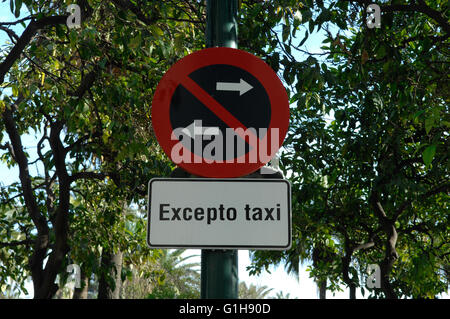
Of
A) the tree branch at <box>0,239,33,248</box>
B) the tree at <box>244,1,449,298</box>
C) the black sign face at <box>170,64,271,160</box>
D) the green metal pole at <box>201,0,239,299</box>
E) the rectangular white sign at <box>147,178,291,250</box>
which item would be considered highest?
the tree at <box>244,1,449,298</box>

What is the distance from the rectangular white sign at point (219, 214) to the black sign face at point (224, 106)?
0.52ft

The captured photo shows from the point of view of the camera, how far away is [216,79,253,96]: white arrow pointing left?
8.33ft

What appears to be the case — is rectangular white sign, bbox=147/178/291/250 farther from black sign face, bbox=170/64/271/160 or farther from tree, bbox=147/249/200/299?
tree, bbox=147/249/200/299

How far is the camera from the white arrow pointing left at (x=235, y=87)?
254 cm

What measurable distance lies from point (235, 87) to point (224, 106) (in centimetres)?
11

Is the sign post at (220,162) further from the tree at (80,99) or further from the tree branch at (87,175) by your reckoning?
the tree branch at (87,175)

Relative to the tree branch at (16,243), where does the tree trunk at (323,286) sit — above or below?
above

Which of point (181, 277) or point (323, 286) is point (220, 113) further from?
point (181, 277)

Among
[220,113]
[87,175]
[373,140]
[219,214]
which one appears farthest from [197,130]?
[87,175]

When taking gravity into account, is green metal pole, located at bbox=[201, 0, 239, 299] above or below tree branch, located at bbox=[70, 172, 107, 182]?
below

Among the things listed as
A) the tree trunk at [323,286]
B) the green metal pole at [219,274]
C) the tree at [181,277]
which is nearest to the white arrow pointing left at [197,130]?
the green metal pole at [219,274]

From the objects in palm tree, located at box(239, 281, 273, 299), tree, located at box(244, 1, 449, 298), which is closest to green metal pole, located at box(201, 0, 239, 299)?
tree, located at box(244, 1, 449, 298)

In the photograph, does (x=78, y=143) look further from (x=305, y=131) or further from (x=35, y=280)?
(x=305, y=131)
